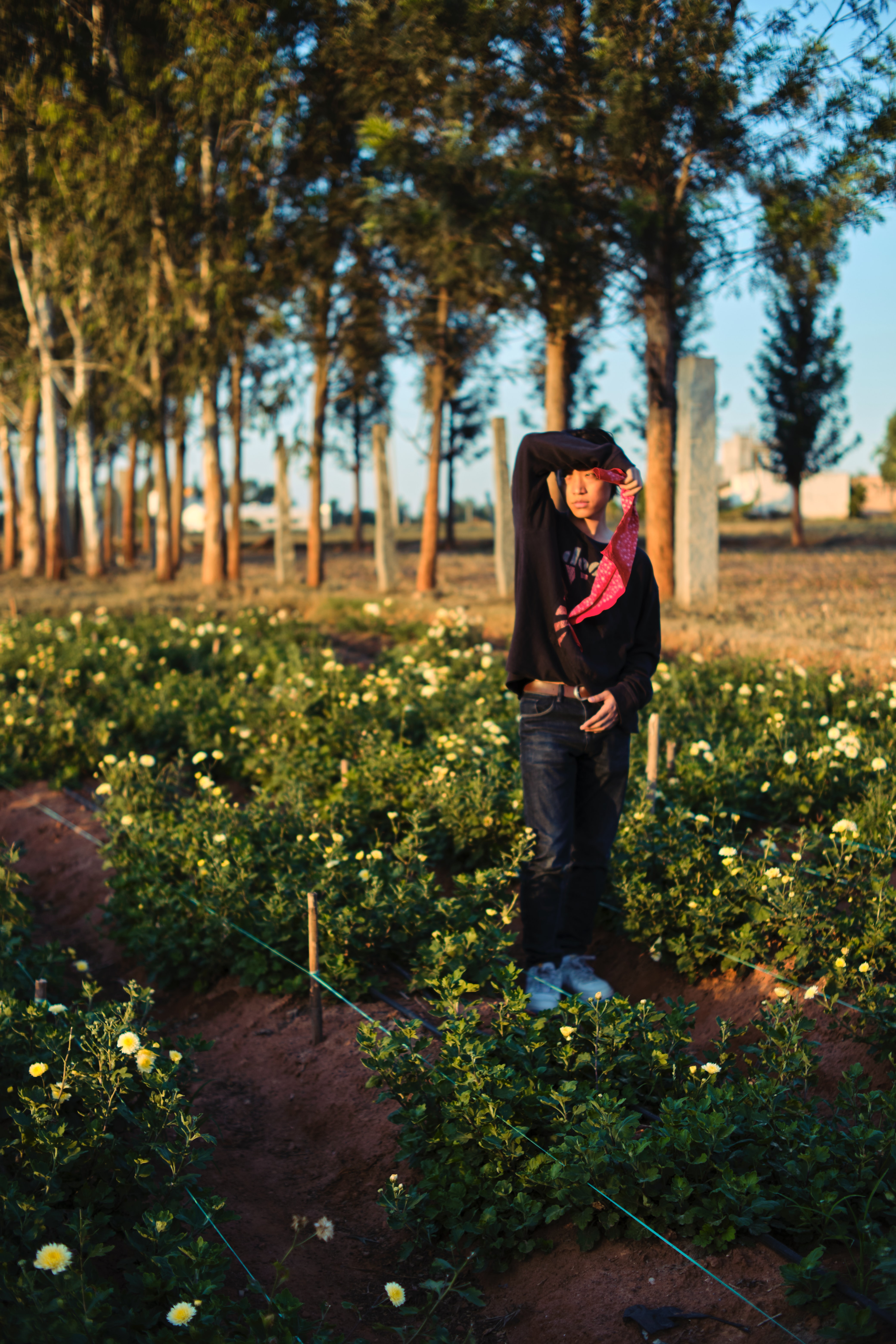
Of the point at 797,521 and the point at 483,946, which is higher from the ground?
the point at 797,521

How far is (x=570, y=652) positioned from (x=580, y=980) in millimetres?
1387

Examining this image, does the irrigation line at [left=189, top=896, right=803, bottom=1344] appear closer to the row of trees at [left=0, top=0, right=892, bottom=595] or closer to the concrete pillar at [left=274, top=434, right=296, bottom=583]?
the row of trees at [left=0, top=0, right=892, bottom=595]

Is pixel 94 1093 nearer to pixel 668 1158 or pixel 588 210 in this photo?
pixel 668 1158

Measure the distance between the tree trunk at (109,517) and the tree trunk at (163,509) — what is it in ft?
6.62

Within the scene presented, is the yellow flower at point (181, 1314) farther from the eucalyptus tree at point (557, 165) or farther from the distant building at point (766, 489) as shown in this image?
the distant building at point (766, 489)

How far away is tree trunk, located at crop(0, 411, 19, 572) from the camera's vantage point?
3394cm

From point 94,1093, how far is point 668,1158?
1.68m

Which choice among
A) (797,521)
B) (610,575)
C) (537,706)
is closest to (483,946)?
(537,706)

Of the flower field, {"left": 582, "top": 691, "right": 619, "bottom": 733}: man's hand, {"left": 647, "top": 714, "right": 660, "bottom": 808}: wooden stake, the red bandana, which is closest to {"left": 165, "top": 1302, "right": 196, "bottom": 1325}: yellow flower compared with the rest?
the flower field

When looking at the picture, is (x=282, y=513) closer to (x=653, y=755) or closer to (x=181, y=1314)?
(x=653, y=755)

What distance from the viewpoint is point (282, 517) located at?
2253cm

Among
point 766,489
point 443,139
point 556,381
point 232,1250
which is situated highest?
point 443,139

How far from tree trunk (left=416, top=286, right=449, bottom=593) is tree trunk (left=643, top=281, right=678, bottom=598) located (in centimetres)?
484

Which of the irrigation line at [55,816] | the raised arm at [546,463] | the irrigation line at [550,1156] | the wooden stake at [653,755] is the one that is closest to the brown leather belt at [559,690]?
the raised arm at [546,463]
